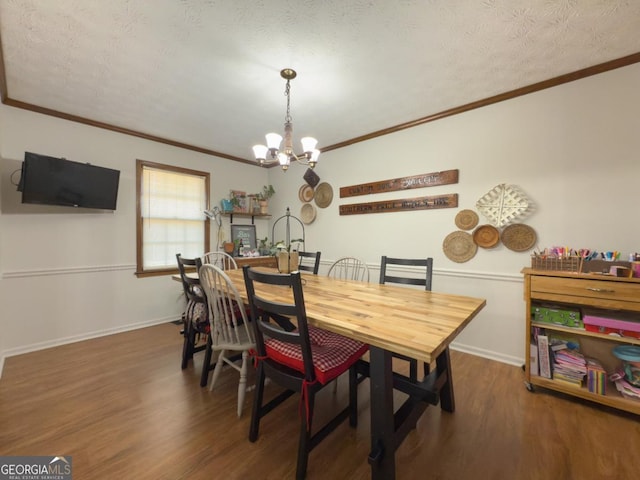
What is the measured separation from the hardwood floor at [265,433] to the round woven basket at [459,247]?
3.52 feet

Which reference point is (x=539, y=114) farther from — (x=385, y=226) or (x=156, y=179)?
(x=156, y=179)

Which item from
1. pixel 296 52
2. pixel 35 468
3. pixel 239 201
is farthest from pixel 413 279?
pixel 239 201

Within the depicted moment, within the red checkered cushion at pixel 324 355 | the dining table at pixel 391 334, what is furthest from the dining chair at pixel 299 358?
the dining table at pixel 391 334

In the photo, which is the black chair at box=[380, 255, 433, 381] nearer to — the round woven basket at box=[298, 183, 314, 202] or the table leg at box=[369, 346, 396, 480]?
the table leg at box=[369, 346, 396, 480]

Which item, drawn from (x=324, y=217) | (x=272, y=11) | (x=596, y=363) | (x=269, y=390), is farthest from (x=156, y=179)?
(x=596, y=363)

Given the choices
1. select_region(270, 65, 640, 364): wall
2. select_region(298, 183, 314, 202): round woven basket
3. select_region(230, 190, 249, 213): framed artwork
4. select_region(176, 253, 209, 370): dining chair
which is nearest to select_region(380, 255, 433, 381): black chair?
select_region(270, 65, 640, 364): wall

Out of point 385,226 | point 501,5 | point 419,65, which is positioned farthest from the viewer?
point 385,226

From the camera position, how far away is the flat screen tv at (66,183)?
2.41 meters

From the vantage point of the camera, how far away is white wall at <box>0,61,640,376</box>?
201cm

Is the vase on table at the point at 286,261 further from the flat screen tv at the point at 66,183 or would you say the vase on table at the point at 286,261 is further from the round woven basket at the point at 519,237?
the flat screen tv at the point at 66,183

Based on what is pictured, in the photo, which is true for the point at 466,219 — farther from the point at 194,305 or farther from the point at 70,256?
the point at 70,256

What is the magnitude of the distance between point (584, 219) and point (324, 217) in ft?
8.99

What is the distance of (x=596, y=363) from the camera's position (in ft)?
6.25

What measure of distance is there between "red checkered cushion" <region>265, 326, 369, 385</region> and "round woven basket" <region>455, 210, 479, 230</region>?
1794 mm
